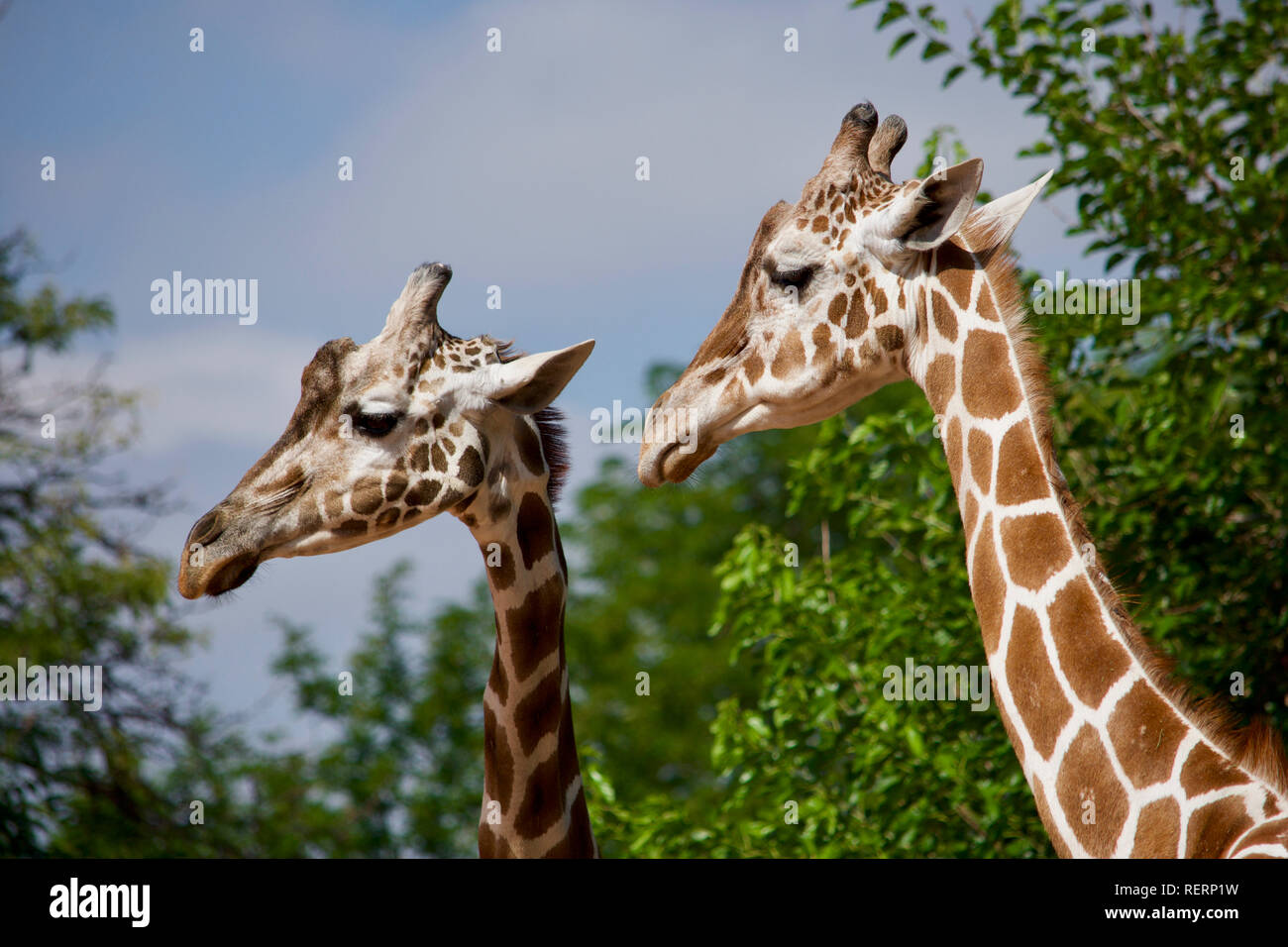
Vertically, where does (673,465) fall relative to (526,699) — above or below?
above

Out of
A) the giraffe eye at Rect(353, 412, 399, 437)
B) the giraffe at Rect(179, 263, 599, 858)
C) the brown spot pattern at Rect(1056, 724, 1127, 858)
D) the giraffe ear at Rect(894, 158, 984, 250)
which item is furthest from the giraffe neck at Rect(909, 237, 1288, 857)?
the giraffe eye at Rect(353, 412, 399, 437)

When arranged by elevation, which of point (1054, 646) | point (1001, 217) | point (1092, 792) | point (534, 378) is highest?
point (1001, 217)

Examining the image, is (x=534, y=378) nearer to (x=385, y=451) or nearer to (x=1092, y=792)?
(x=385, y=451)

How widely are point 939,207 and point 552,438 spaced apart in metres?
1.60

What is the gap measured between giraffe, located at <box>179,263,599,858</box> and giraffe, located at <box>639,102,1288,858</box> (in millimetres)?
486

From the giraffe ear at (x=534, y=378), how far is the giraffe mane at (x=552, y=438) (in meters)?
0.20

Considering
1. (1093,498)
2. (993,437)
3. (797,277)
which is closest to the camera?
(993,437)

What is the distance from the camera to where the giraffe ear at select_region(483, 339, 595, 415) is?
14.2ft

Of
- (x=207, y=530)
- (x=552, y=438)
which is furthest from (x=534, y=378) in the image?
(x=207, y=530)

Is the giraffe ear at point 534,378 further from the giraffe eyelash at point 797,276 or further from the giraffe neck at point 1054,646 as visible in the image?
the giraffe neck at point 1054,646

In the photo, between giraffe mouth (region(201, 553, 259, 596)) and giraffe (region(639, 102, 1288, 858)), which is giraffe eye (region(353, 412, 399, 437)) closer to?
giraffe mouth (region(201, 553, 259, 596))

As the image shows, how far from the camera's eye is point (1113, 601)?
3.78 meters

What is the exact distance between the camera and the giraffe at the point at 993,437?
349 cm
